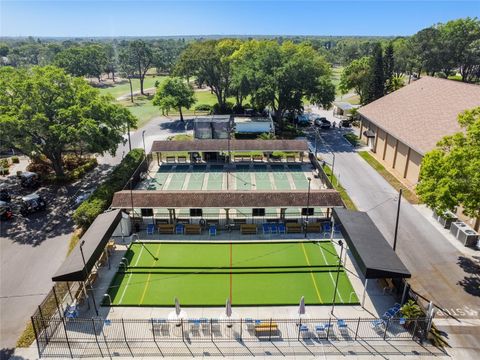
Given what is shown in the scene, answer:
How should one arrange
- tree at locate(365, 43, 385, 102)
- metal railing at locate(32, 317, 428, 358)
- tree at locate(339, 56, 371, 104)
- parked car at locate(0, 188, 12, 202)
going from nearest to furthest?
metal railing at locate(32, 317, 428, 358), parked car at locate(0, 188, 12, 202), tree at locate(365, 43, 385, 102), tree at locate(339, 56, 371, 104)

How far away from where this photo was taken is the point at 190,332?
20078 mm

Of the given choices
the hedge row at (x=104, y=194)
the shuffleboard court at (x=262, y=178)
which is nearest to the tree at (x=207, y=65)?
the shuffleboard court at (x=262, y=178)

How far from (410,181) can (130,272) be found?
31389 mm

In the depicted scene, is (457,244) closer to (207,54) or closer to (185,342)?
(185,342)

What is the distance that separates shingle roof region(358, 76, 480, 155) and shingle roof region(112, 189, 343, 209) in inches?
537

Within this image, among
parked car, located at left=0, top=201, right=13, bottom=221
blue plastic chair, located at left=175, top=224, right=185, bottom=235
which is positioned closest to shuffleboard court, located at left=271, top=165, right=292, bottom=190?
blue plastic chair, located at left=175, top=224, right=185, bottom=235

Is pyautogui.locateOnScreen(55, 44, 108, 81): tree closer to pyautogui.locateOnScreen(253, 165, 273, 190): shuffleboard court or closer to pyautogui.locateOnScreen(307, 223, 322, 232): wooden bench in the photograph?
pyautogui.locateOnScreen(253, 165, 273, 190): shuffleboard court

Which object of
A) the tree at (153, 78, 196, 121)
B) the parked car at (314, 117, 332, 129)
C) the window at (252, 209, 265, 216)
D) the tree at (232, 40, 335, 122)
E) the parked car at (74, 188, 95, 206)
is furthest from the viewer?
the tree at (153, 78, 196, 121)

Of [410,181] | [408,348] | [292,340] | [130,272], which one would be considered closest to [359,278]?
[408,348]

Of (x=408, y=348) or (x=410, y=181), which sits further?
(x=410, y=181)

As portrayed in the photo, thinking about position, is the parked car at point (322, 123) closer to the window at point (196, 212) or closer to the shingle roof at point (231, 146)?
the shingle roof at point (231, 146)

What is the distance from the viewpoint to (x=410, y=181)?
39062 mm

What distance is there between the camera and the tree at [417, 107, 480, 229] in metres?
21.7

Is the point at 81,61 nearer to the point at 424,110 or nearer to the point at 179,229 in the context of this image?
the point at 179,229
